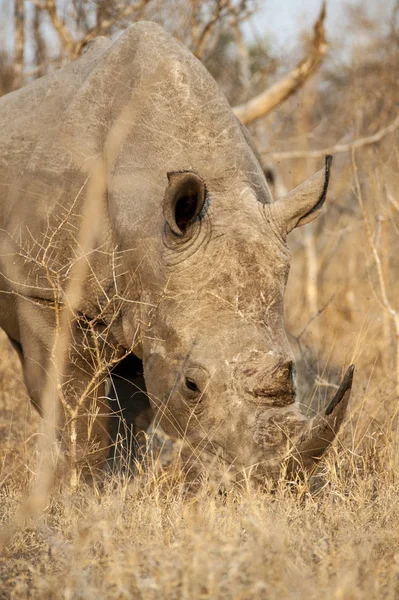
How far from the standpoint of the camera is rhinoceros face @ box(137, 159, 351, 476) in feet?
15.4

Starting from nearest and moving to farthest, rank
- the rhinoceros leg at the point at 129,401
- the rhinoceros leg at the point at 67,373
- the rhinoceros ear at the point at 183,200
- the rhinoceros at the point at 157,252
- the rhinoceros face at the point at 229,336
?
the rhinoceros face at the point at 229,336 → the rhinoceros at the point at 157,252 → the rhinoceros ear at the point at 183,200 → the rhinoceros leg at the point at 67,373 → the rhinoceros leg at the point at 129,401

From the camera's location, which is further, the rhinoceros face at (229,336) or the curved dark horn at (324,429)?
the rhinoceros face at (229,336)

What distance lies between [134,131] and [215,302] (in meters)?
1.26

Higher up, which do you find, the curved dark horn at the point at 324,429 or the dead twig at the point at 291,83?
the dead twig at the point at 291,83

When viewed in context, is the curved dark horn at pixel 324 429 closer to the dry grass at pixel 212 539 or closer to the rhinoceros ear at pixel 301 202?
the dry grass at pixel 212 539

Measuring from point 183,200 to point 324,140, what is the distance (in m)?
10.4

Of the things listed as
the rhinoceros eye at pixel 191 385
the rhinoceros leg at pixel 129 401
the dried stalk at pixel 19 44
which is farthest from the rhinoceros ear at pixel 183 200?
the dried stalk at pixel 19 44

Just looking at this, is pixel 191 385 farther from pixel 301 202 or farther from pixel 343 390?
pixel 301 202

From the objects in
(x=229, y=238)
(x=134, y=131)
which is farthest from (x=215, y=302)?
(x=134, y=131)

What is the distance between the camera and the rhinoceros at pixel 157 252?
4859 mm

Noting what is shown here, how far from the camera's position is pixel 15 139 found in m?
6.23

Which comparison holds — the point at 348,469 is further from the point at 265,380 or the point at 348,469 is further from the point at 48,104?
the point at 48,104

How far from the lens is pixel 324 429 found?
4570 mm

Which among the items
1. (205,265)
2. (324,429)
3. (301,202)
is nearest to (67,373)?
(205,265)
